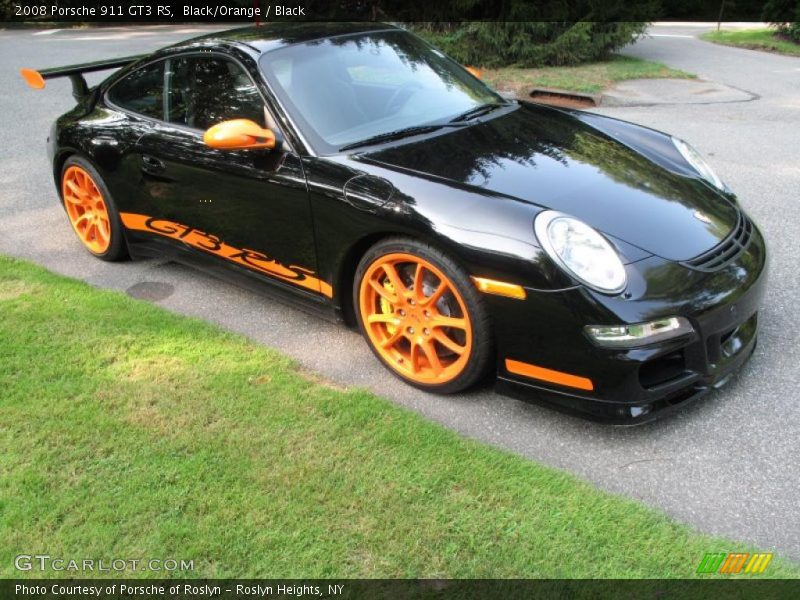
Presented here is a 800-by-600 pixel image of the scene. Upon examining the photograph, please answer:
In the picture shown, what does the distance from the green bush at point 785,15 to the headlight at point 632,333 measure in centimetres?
1511

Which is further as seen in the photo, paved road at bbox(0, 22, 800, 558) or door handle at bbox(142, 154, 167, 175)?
door handle at bbox(142, 154, 167, 175)

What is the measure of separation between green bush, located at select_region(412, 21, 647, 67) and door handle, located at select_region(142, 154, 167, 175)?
27.3 ft

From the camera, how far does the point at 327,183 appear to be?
3.06 meters

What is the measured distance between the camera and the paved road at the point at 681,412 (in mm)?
2414

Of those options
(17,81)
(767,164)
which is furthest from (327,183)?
(17,81)

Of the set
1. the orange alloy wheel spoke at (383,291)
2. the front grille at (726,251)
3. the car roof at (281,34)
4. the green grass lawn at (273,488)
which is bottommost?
the green grass lawn at (273,488)

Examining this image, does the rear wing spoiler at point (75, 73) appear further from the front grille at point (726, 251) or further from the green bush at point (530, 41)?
the green bush at point (530, 41)

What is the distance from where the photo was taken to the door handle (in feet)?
12.4

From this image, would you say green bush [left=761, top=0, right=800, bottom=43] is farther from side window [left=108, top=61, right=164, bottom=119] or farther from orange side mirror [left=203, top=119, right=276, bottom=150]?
orange side mirror [left=203, top=119, right=276, bottom=150]

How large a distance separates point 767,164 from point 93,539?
602 cm

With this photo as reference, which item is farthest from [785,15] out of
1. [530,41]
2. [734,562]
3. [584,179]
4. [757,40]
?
[734,562]

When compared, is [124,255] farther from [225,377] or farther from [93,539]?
[93,539]

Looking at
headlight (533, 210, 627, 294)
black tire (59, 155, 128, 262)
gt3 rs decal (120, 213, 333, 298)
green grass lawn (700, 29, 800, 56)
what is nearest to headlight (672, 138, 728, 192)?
headlight (533, 210, 627, 294)

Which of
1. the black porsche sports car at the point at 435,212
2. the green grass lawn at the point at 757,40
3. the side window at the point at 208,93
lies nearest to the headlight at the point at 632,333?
the black porsche sports car at the point at 435,212
